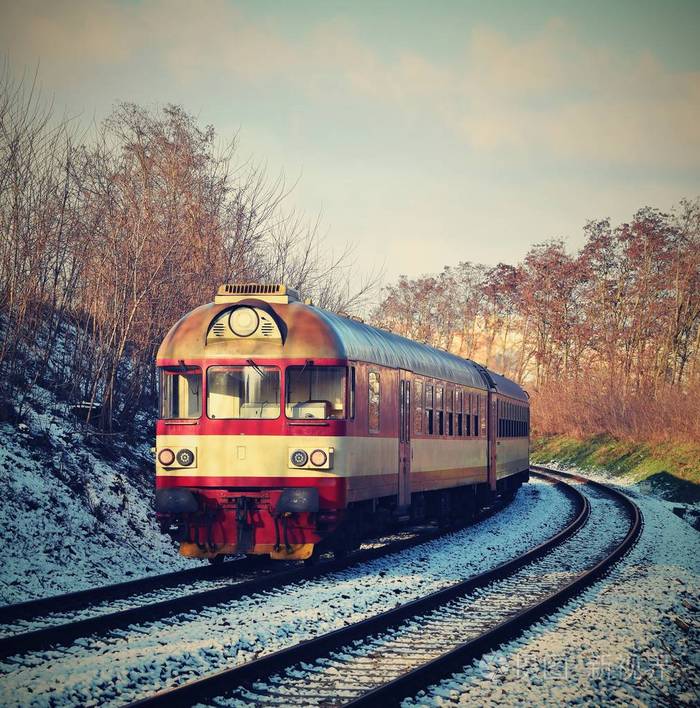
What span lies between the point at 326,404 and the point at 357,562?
2.45 meters

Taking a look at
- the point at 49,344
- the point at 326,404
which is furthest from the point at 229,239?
the point at 326,404

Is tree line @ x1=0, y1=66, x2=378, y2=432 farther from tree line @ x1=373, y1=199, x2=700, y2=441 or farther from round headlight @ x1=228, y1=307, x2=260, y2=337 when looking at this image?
tree line @ x1=373, y1=199, x2=700, y2=441

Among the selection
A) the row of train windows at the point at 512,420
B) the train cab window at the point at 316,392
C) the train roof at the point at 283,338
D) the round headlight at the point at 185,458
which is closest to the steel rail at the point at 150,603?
the round headlight at the point at 185,458

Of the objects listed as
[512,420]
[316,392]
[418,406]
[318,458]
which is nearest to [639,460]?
[512,420]

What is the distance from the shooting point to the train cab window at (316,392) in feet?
35.1

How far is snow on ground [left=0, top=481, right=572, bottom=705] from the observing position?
6098mm

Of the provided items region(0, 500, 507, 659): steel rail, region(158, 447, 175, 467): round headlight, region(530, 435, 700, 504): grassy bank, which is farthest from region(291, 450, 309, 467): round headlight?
region(530, 435, 700, 504): grassy bank

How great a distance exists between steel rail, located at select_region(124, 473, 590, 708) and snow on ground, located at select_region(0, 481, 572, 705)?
0.38 meters

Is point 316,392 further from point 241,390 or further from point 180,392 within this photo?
point 180,392

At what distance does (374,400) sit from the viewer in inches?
471

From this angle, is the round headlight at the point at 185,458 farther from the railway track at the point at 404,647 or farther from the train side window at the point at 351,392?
the railway track at the point at 404,647

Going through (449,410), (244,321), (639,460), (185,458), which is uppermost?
(244,321)

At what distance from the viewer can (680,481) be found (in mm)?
27656

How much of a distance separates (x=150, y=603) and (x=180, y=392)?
3040 mm
